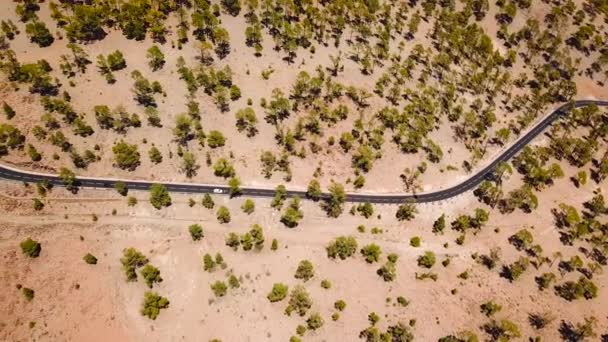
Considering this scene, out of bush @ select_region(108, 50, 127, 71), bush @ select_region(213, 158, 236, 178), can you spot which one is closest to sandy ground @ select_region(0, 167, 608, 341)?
bush @ select_region(213, 158, 236, 178)

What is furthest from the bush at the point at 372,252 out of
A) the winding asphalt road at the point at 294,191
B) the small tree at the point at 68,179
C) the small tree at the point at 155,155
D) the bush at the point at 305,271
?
the small tree at the point at 68,179

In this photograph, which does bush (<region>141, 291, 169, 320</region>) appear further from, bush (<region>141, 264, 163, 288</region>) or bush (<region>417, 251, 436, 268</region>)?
bush (<region>417, 251, 436, 268</region>)

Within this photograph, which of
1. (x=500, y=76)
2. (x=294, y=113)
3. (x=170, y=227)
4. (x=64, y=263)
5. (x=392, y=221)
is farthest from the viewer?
(x=500, y=76)

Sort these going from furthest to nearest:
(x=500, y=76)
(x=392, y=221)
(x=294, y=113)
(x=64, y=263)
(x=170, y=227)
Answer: (x=500, y=76), (x=294, y=113), (x=392, y=221), (x=170, y=227), (x=64, y=263)

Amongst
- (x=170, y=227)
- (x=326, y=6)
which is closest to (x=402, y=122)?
(x=326, y=6)

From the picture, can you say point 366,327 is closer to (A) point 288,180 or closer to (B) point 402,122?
(A) point 288,180

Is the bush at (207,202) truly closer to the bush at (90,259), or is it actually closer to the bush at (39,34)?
the bush at (90,259)

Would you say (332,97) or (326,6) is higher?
(326,6)
